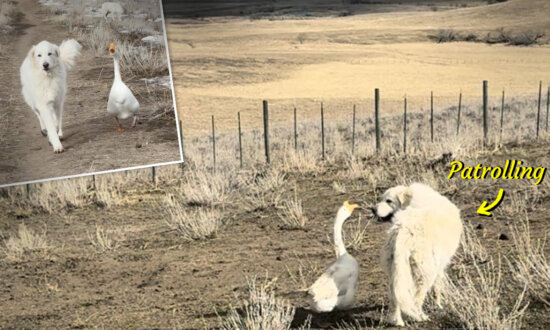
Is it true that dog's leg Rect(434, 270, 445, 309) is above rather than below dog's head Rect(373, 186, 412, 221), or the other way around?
below

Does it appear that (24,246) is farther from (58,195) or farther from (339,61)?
(339,61)

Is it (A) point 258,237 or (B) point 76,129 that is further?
(A) point 258,237

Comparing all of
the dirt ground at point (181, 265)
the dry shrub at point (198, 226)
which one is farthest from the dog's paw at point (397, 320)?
the dry shrub at point (198, 226)

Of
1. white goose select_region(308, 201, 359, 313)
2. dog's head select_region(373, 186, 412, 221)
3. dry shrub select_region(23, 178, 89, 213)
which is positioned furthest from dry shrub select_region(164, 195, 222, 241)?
dog's head select_region(373, 186, 412, 221)

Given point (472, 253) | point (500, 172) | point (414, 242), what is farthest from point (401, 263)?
point (500, 172)

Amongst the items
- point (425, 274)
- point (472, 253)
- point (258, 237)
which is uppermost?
point (425, 274)

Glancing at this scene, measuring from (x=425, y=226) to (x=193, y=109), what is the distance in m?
26.4

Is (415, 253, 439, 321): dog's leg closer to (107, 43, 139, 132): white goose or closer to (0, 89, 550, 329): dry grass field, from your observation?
(0, 89, 550, 329): dry grass field

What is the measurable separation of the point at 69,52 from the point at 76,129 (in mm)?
827

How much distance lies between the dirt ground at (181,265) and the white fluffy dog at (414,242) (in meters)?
0.38

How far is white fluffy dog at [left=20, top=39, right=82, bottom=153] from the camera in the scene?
9.12m

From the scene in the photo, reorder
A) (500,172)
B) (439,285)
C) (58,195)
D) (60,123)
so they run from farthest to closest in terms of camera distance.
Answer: (58,195) < (500,172) < (60,123) < (439,285)

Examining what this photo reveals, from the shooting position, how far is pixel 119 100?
9.65 meters

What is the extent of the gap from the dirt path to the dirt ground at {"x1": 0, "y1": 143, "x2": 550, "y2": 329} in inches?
43.3
